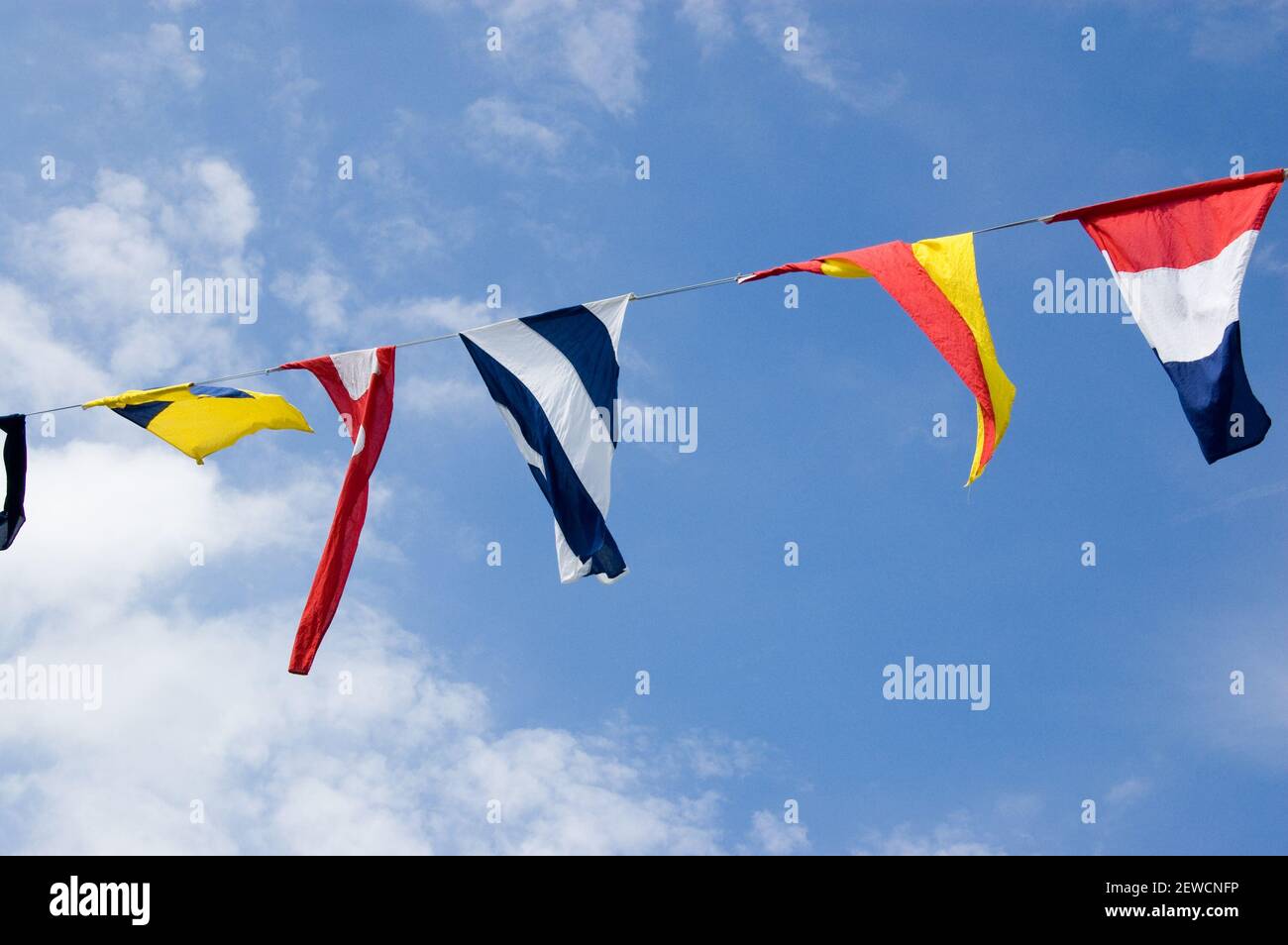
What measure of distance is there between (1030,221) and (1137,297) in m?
1.20

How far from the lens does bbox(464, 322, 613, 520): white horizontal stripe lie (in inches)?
529

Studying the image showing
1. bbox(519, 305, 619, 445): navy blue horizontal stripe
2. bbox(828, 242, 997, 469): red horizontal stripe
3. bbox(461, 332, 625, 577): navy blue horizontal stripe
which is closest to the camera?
bbox(828, 242, 997, 469): red horizontal stripe

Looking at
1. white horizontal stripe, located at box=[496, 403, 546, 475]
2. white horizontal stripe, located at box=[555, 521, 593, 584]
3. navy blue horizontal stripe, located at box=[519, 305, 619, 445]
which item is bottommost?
white horizontal stripe, located at box=[555, 521, 593, 584]

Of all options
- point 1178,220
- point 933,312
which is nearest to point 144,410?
point 933,312

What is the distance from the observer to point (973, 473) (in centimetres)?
1127

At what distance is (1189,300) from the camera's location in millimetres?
11633

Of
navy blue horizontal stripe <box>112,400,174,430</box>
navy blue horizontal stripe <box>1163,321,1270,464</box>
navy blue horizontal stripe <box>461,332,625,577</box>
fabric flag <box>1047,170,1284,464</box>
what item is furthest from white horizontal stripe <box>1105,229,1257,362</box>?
navy blue horizontal stripe <box>112,400,174,430</box>

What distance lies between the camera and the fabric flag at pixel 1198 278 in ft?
37.1

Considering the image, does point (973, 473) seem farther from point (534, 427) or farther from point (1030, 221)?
point (534, 427)

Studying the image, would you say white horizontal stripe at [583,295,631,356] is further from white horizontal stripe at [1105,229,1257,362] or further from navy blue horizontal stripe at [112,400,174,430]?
navy blue horizontal stripe at [112,400,174,430]

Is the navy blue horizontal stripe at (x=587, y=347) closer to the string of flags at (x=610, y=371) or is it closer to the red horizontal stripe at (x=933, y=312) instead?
the string of flags at (x=610, y=371)

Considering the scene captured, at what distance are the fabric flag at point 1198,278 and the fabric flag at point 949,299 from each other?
0.98m

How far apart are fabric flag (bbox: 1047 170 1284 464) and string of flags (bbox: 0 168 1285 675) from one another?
12 mm
